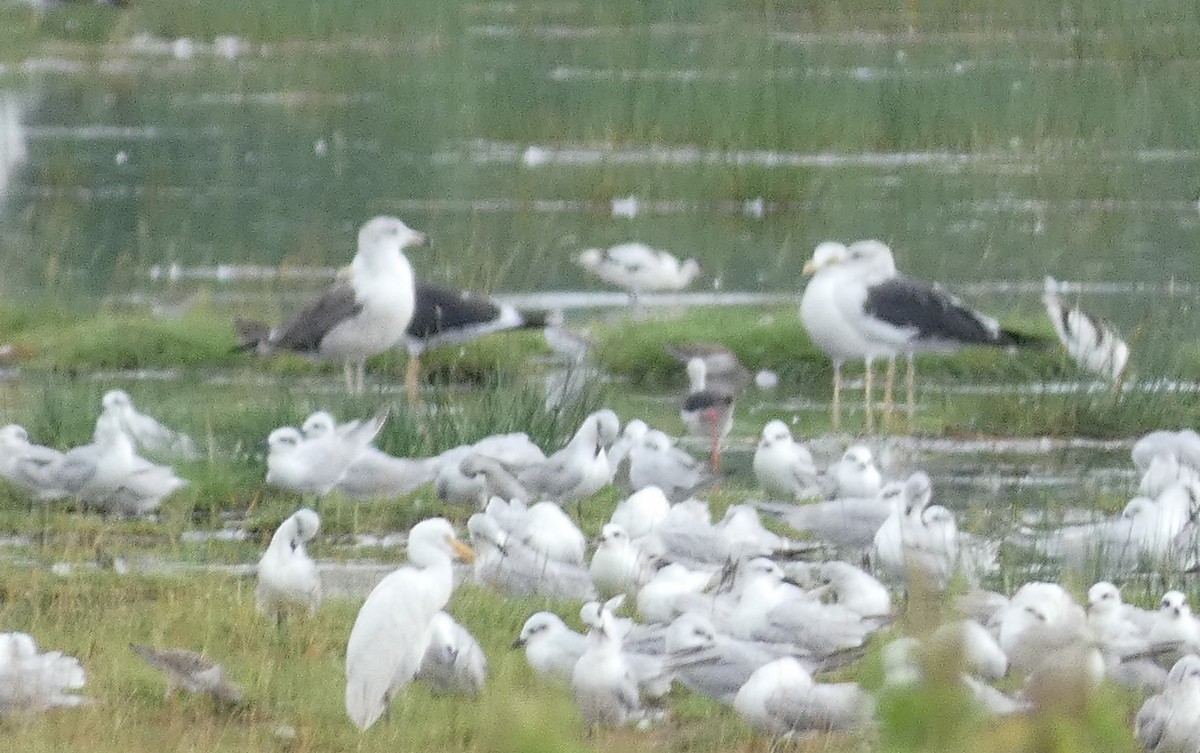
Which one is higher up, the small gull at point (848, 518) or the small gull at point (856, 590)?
the small gull at point (856, 590)

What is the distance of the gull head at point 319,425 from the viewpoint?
28.2ft

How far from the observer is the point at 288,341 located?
10.9m

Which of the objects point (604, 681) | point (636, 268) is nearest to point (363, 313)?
point (636, 268)

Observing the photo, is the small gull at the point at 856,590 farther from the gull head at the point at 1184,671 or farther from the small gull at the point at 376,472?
the small gull at the point at 376,472

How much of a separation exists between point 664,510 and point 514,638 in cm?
127

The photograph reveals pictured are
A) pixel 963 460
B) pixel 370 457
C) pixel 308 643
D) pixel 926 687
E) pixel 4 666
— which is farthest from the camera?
pixel 963 460

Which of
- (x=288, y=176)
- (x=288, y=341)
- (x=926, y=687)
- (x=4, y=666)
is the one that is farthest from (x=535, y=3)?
(x=926, y=687)

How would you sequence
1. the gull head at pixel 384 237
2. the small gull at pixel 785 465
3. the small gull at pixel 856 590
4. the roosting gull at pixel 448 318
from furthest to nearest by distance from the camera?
the roosting gull at pixel 448 318, the gull head at pixel 384 237, the small gull at pixel 785 465, the small gull at pixel 856 590

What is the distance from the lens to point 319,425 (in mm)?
8656

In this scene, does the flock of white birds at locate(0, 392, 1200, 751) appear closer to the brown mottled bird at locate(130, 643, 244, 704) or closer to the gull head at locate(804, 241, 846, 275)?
the brown mottled bird at locate(130, 643, 244, 704)

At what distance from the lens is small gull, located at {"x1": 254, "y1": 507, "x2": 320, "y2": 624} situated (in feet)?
22.4

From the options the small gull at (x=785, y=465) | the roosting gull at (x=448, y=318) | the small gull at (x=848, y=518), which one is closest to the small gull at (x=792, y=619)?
the small gull at (x=848, y=518)

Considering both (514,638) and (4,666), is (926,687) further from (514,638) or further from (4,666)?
(514,638)

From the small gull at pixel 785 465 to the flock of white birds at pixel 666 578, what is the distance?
0.01 meters
